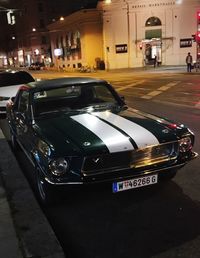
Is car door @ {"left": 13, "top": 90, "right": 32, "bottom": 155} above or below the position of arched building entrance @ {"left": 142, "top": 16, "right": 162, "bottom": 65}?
below

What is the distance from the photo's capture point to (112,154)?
488cm

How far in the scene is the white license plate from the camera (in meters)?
4.97

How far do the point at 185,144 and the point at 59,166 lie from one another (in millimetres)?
1692

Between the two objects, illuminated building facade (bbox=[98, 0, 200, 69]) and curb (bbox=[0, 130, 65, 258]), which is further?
illuminated building facade (bbox=[98, 0, 200, 69])

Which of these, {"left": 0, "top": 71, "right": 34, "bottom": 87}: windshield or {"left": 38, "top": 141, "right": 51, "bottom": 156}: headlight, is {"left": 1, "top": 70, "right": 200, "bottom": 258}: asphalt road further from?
{"left": 0, "top": 71, "right": 34, "bottom": 87}: windshield

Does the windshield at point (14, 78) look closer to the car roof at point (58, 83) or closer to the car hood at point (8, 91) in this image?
the car hood at point (8, 91)

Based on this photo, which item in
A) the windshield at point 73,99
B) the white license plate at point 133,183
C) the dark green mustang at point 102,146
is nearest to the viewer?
the dark green mustang at point 102,146

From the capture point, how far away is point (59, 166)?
492 centimetres

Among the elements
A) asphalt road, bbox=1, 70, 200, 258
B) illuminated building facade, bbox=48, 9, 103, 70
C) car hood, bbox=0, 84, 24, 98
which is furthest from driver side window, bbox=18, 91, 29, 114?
illuminated building facade, bbox=48, 9, 103, 70

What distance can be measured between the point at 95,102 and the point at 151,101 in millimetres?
9758

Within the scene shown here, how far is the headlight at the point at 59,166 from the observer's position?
489 centimetres

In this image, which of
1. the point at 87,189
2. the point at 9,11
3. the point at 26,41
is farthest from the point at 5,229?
the point at 26,41

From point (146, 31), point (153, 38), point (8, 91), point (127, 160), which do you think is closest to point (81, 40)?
point (146, 31)

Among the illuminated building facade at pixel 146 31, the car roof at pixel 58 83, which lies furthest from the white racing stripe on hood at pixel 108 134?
the illuminated building facade at pixel 146 31
